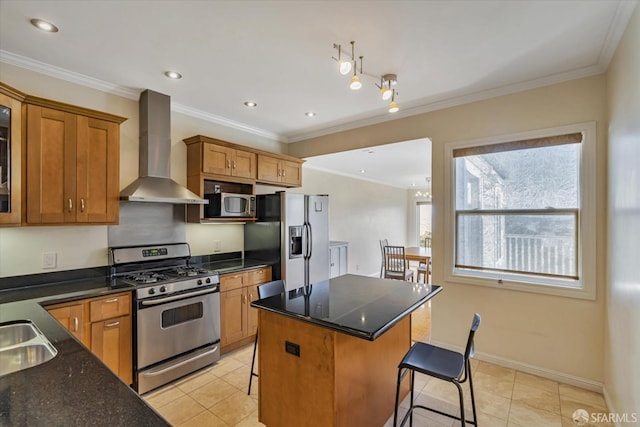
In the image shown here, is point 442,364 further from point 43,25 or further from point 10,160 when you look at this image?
point 43,25

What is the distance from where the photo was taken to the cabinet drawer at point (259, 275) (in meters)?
3.52

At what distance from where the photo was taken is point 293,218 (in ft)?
12.6

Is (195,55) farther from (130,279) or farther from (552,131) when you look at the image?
(552,131)

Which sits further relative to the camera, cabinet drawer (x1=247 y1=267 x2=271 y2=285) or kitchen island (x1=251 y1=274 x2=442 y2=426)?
cabinet drawer (x1=247 y1=267 x2=271 y2=285)

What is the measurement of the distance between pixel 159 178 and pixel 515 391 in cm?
390

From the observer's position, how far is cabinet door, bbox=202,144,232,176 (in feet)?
11.0

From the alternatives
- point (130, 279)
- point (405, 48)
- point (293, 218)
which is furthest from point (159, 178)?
point (405, 48)

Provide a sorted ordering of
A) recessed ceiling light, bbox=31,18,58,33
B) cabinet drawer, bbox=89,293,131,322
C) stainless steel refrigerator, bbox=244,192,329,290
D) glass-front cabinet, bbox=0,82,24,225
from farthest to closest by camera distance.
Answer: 1. stainless steel refrigerator, bbox=244,192,329,290
2. cabinet drawer, bbox=89,293,131,322
3. glass-front cabinet, bbox=0,82,24,225
4. recessed ceiling light, bbox=31,18,58,33

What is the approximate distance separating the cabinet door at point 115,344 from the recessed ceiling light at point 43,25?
2.12 metres

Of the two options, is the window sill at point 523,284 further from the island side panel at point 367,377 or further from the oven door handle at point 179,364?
the oven door handle at point 179,364

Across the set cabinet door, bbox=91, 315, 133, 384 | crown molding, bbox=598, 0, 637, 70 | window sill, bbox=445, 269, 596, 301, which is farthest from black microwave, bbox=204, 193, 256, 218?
crown molding, bbox=598, 0, 637, 70

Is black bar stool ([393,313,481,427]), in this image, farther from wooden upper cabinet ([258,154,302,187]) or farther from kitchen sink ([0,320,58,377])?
wooden upper cabinet ([258,154,302,187])

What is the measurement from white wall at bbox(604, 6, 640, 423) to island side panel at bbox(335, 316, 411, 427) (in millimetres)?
1354

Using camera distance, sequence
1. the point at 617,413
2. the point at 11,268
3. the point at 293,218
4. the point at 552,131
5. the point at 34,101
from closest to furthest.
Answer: the point at 617,413, the point at 34,101, the point at 11,268, the point at 552,131, the point at 293,218
